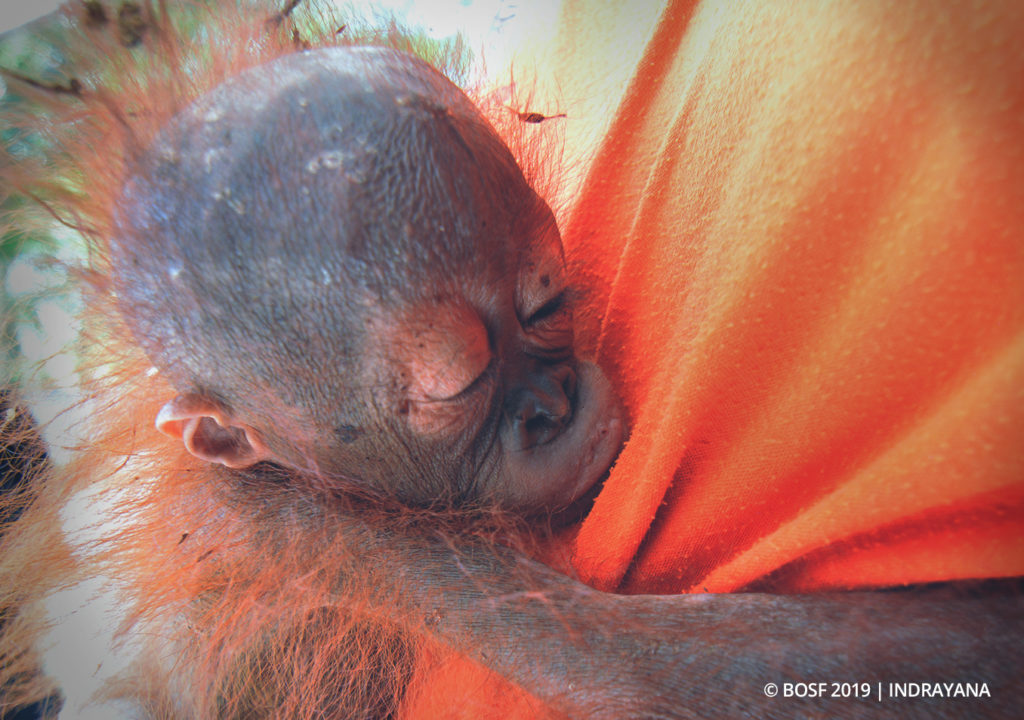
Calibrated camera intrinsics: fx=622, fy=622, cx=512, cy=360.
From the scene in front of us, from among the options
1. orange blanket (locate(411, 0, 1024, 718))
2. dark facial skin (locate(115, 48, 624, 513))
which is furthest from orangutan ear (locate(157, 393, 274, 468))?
orange blanket (locate(411, 0, 1024, 718))

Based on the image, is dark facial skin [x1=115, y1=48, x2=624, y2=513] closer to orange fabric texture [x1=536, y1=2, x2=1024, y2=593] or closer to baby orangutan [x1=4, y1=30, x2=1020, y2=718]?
baby orangutan [x1=4, y1=30, x2=1020, y2=718]

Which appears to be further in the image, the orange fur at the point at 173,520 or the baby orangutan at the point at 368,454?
the orange fur at the point at 173,520

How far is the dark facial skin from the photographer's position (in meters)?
0.57

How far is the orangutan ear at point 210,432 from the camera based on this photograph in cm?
63

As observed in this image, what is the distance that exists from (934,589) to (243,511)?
2.34ft

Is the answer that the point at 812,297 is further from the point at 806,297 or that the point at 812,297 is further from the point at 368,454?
the point at 368,454

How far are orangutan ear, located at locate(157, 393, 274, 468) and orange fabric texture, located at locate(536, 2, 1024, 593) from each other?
395mm

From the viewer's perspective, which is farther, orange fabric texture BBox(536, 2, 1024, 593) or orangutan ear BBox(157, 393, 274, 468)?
orangutan ear BBox(157, 393, 274, 468)

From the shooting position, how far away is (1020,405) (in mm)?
443

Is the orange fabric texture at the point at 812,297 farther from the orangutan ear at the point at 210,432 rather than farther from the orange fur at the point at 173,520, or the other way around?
the orangutan ear at the point at 210,432

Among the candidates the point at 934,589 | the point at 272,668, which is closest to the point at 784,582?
the point at 934,589

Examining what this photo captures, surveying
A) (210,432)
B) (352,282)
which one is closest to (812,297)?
(352,282)

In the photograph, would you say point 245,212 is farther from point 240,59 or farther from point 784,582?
point 784,582

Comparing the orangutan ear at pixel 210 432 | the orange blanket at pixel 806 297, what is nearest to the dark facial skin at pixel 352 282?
the orangutan ear at pixel 210 432
